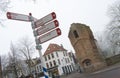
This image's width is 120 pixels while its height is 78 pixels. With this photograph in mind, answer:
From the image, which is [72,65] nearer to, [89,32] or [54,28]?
[89,32]

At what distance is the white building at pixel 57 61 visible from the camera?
246 ft

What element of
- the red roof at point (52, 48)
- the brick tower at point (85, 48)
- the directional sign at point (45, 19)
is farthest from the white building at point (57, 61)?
the directional sign at point (45, 19)

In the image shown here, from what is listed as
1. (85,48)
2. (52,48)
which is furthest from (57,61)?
(85,48)

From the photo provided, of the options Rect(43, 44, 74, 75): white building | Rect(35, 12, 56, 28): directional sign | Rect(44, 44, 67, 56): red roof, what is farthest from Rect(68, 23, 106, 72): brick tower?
Rect(35, 12, 56, 28): directional sign

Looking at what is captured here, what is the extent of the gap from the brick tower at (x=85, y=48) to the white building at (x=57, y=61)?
24906mm

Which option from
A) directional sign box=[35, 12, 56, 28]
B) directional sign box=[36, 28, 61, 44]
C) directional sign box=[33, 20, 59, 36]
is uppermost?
directional sign box=[35, 12, 56, 28]

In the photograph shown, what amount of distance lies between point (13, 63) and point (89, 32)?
19.4m

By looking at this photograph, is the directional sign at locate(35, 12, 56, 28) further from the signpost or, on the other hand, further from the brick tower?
the brick tower

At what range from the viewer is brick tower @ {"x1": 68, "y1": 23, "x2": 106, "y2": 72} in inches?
1901

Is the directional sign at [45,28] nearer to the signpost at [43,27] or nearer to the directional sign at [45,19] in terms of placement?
the signpost at [43,27]

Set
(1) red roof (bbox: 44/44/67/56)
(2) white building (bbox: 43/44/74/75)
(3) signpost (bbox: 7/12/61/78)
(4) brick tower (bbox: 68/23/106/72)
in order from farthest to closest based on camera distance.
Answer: (1) red roof (bbox: 44/44/67/56)
(2) white building (bbox: 43/44/74/75)
(4) brick tower (bbox: 68/23/106/72)
(3) signpost (bbox: 7/12/61/78)

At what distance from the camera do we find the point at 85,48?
4953cm

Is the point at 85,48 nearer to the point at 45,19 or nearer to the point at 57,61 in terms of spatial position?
the point at 57,61

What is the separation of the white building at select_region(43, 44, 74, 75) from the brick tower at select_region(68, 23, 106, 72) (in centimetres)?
2491
